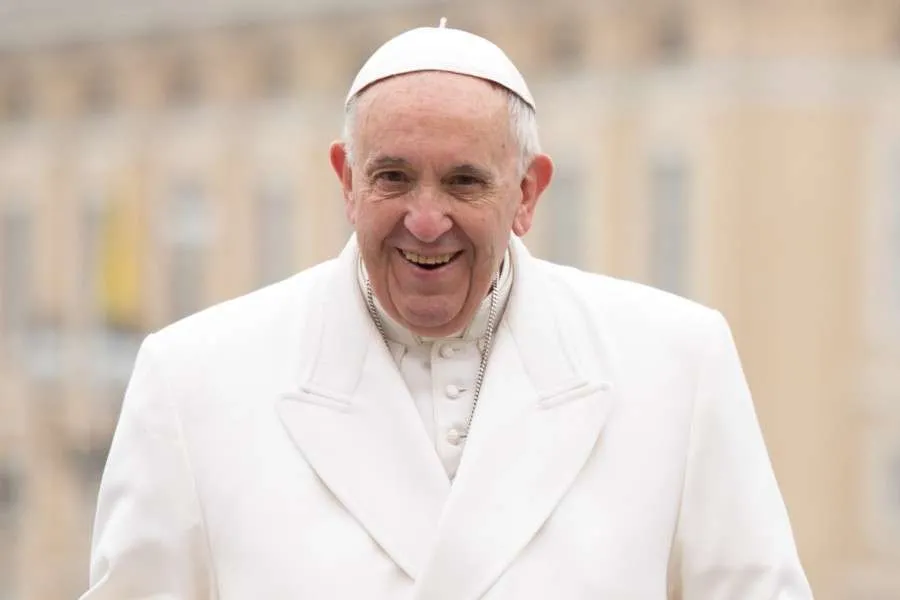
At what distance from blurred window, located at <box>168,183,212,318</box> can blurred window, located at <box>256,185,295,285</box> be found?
78 centimetres

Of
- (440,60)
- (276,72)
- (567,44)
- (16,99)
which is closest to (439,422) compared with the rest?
(440,60)

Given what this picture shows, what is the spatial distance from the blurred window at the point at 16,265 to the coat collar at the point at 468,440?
75.8 feet

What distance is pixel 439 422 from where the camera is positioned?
2816 millimetres

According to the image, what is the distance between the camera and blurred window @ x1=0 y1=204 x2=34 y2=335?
2555 centimetres

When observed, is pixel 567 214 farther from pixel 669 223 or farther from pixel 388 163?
pixel 388 163

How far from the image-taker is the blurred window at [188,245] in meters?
23.5

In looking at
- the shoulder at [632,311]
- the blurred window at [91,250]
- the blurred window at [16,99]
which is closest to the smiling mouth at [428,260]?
the shoulder at [632,311]

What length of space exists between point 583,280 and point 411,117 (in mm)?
473

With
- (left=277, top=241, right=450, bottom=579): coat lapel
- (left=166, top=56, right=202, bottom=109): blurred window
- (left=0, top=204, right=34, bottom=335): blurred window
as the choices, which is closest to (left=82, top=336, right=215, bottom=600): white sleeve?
(left=277, top=241, right=450, bottom=579): coat lapel

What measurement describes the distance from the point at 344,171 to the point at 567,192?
17140 millimetres

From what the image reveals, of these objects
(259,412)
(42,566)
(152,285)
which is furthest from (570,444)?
(42,566)

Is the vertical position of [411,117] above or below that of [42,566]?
above

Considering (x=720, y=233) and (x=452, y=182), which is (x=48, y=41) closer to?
(x=720, y=233)

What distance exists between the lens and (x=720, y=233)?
18.2 meters
